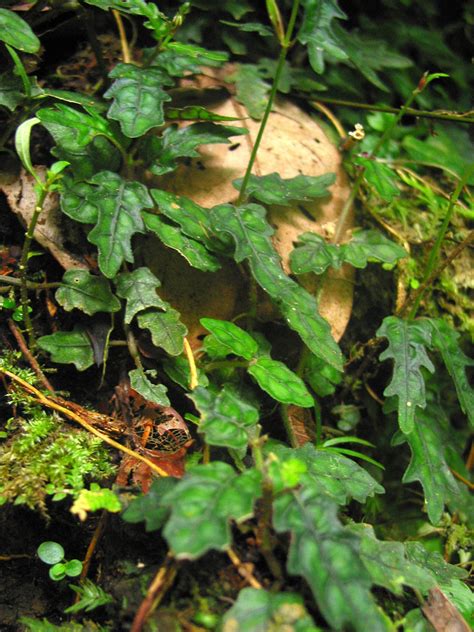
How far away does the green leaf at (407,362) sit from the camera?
6.54 ft

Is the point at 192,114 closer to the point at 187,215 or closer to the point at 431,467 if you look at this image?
the point at 187,215

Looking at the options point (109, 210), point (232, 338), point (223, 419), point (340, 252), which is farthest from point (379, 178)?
point (223, 419)

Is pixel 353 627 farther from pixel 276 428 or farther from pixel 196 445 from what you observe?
pixel 276 428

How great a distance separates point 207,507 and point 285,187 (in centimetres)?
135

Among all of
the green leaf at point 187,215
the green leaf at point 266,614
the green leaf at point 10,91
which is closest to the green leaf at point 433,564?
the green leaf at point 266,614

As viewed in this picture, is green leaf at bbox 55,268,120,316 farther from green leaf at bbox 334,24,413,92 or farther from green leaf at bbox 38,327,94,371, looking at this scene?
green leaf at bbox 334,24,413,92

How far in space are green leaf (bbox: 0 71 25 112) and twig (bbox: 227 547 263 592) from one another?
160 centimetres

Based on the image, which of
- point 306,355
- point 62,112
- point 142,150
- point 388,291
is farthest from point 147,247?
point 388,291

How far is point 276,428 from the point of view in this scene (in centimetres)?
216

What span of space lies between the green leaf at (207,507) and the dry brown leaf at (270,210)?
2.64 feet

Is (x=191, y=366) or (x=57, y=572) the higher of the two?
(x=191, y=366)

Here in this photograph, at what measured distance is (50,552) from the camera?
5.45 ft

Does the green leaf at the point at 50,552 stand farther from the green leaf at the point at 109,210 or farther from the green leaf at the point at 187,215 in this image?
the green leaf at the point at 187,215

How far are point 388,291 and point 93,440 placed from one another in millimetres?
1371
